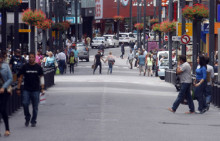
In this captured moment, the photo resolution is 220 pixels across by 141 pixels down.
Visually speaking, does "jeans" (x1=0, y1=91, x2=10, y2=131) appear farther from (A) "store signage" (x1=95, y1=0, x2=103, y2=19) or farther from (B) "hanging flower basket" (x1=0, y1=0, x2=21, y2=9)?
(A) "store signage" (x1=95, y1=0, x2=103, y2=19)

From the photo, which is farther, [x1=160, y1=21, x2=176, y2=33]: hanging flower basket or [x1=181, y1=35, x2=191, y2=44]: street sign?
[x1=160, y1=21, x2=176, y2=33]: hanging flower basket

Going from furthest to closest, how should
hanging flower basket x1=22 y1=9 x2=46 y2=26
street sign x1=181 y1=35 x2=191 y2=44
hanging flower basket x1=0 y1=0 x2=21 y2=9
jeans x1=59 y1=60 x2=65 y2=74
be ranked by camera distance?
jeans x1=59 y1=60 x2=65 y2=74
street sign x1=181 y1=35 x2=191 y2=44
hanging flower basket x1=22 y1=9 x2=46 y2=26
hanging flower basket x1=0 y1=0 x2=21 y2=9

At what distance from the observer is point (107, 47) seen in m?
96.6

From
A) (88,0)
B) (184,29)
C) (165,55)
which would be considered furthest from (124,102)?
(88,0)

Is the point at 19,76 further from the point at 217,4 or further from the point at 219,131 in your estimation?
the point at 217,4

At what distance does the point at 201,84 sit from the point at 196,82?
585 millimetres

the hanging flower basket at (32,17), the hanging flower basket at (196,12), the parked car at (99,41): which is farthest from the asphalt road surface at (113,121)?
the parked car at (99,41)

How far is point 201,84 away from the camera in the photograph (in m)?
19.6

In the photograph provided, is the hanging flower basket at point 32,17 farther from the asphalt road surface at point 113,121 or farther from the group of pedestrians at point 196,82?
the group of pedestrians at point 196,82

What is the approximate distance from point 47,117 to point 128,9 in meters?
101

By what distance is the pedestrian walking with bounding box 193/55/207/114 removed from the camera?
63.1ft

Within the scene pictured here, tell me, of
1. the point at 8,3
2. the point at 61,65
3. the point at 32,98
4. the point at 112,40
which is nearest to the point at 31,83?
the point at 32,98

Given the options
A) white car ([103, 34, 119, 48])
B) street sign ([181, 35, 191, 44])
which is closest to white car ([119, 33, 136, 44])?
white car ([103, 34, 119, 48])

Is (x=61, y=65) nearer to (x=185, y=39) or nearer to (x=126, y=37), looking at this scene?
(x=185, y=39)
